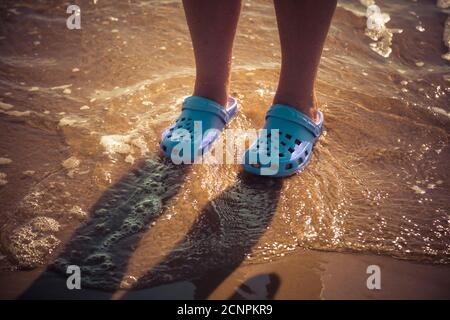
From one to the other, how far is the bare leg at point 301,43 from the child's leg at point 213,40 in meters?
0.22

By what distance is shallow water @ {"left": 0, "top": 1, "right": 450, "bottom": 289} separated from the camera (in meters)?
1.38

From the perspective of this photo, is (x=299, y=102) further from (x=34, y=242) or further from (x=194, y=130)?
(x=34, y=242)

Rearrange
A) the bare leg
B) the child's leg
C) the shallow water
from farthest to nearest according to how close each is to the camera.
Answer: the child's leg → the bare leg → the shallow water

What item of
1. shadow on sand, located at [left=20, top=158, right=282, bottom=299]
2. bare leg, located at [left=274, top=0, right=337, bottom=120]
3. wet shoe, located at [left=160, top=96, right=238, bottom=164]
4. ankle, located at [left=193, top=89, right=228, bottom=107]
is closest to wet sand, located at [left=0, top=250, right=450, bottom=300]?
shadow on sand, located at [left=20, top=158, right=282, bottom=299]

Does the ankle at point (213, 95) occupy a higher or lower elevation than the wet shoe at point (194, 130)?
higher

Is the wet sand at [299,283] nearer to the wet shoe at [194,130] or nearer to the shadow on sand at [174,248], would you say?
the shadow on sand at [174,248]

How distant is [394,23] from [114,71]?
7.55ft

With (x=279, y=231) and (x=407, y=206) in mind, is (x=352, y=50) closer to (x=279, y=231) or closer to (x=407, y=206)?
(x=407, y=206)

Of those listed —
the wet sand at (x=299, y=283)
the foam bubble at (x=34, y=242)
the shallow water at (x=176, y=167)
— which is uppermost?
the shallow water at (x=176, y=167)

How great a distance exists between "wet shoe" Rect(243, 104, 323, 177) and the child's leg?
0.29 metres

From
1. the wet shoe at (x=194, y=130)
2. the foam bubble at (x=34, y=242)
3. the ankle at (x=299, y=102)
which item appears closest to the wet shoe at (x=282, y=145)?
the ankle at (x=299, y=102)

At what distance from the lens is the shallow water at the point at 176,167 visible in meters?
1.38

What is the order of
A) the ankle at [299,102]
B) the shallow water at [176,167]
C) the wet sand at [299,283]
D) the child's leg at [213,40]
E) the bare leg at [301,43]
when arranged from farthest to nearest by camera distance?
the ankle at [299,102], the child's leg at [213,40], the bare leg at [301,43], the shallow water at [176,167], the wet sand at [299,283]

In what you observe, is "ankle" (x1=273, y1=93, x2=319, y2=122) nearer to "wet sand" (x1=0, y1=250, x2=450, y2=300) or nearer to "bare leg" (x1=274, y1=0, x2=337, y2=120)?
"bare leg" (x1=274, y1=0, x2=337, y2=120)
